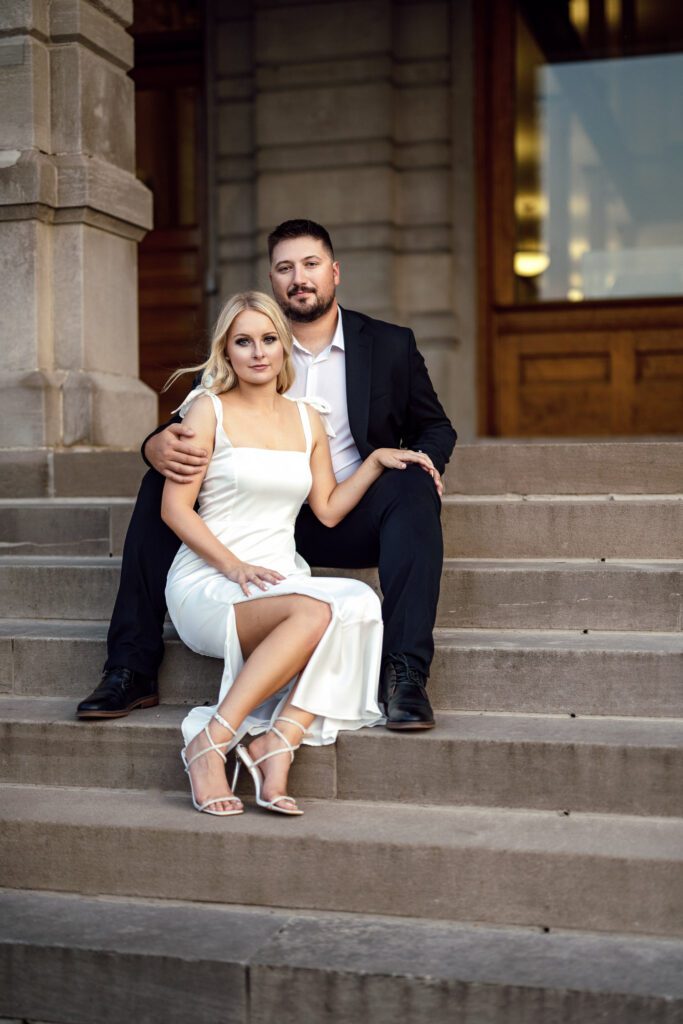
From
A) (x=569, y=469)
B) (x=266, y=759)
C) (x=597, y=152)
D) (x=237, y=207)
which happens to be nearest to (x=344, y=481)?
(x=266, y=759)

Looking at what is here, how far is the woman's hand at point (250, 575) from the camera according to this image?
375cm

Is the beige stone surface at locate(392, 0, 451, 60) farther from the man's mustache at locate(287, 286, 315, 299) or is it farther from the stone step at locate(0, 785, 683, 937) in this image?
the stone step at locate(0, 785, 683, 937)

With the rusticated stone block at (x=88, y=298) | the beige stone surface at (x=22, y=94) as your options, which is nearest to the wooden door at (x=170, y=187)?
the rusticated stone block at (x=88, y=298)

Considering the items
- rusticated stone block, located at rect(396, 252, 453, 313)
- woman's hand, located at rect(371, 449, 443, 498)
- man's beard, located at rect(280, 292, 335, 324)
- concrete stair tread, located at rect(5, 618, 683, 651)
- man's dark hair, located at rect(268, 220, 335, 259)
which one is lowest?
concrete stair tread, located at rect(5, 618, 683, 651)

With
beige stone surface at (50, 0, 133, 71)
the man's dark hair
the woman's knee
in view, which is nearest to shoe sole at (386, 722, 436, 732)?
the woman's knee

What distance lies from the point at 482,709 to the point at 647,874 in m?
0.88

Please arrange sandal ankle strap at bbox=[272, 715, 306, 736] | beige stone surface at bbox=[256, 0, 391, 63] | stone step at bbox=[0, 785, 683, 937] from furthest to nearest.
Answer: beige stone surface at bbox=[256, 0, 391, 63]
sandal ankle strap at bbox=[272, 715, 306, 736]
stone step at bbox=[0, 785, 683, 937]

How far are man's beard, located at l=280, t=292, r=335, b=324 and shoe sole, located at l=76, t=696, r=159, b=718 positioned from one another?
4.86 feet

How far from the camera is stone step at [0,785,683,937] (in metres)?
3.18

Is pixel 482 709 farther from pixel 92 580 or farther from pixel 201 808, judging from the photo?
pixel 92 580

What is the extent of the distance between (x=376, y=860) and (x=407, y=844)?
0.09 meters

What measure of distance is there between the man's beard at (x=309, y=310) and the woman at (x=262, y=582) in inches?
16.3

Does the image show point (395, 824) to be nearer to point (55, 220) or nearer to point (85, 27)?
point (55, 220)

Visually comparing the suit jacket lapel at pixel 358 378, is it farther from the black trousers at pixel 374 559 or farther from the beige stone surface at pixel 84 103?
the beige stone surface at pixel 84 103
